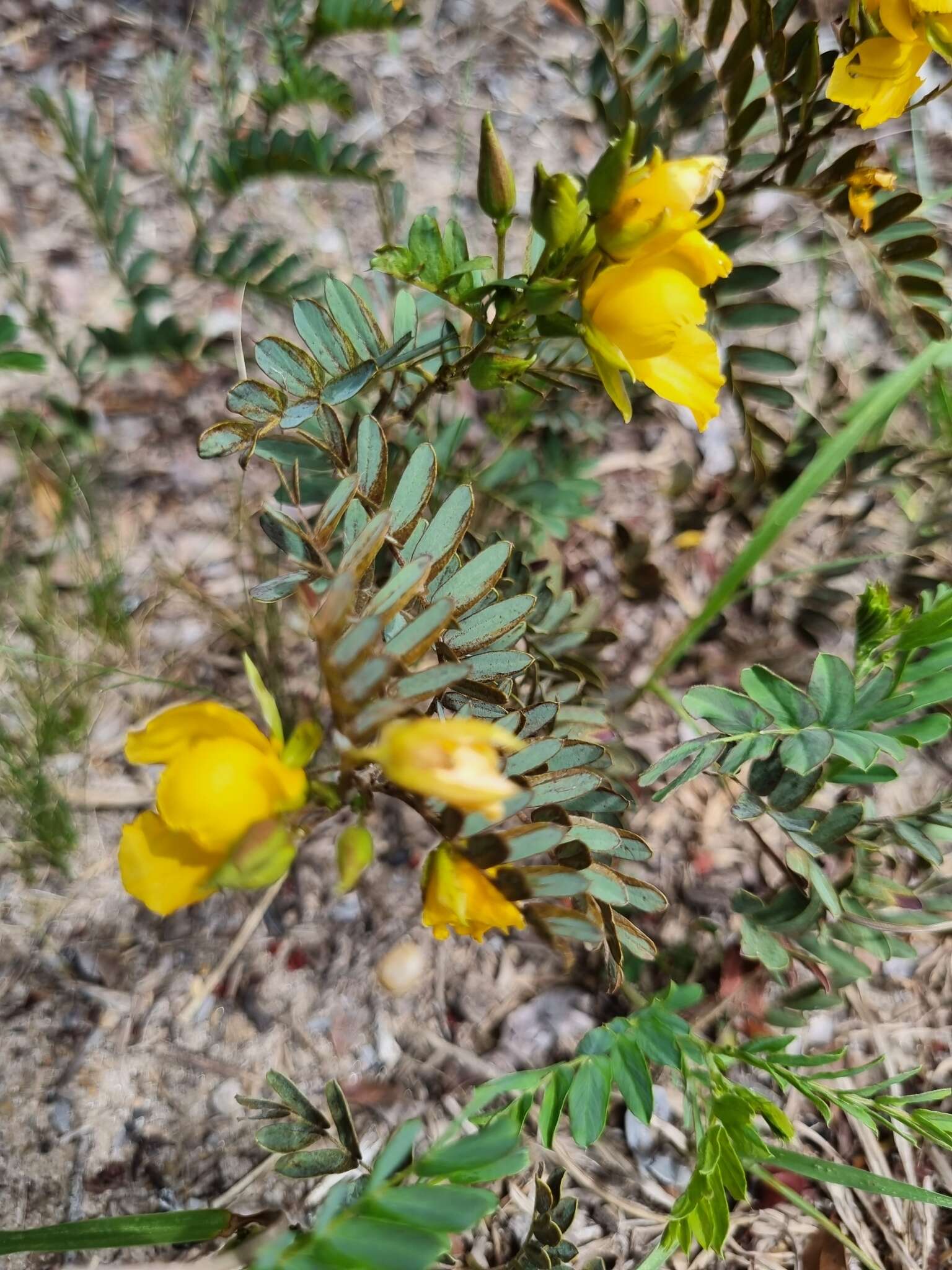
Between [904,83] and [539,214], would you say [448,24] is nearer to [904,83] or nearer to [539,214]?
[904,83]

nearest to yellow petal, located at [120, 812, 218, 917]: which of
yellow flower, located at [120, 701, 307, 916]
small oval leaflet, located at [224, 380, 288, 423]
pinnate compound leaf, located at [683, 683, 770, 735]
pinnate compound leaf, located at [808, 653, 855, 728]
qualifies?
yellow flower, located at [120, 701, 307, 916]

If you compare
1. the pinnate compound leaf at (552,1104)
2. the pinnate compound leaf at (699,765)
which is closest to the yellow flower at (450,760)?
the pinnate compound leaf at (699,765)

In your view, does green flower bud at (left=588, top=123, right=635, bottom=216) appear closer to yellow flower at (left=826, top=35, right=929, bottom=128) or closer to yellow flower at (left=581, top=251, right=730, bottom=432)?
yellow flower at (left=581, top=251, right=730, bottom=432)

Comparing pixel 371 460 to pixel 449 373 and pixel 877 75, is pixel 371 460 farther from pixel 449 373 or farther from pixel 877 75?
A: pixel 877 75

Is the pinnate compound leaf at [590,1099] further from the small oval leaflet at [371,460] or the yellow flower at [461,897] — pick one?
the small oval leaflet at [371,460]

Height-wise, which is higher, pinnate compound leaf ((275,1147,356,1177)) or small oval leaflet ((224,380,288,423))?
small oval leaflet ((224,380,288,423))

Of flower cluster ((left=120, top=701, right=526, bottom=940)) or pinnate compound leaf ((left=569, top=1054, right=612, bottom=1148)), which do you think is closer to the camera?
flower cluster ((left=120, top=701, right=526, bottom=940))

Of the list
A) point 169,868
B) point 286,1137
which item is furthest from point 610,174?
A: point 286,1137

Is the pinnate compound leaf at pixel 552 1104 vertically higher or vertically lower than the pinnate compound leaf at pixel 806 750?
lower
